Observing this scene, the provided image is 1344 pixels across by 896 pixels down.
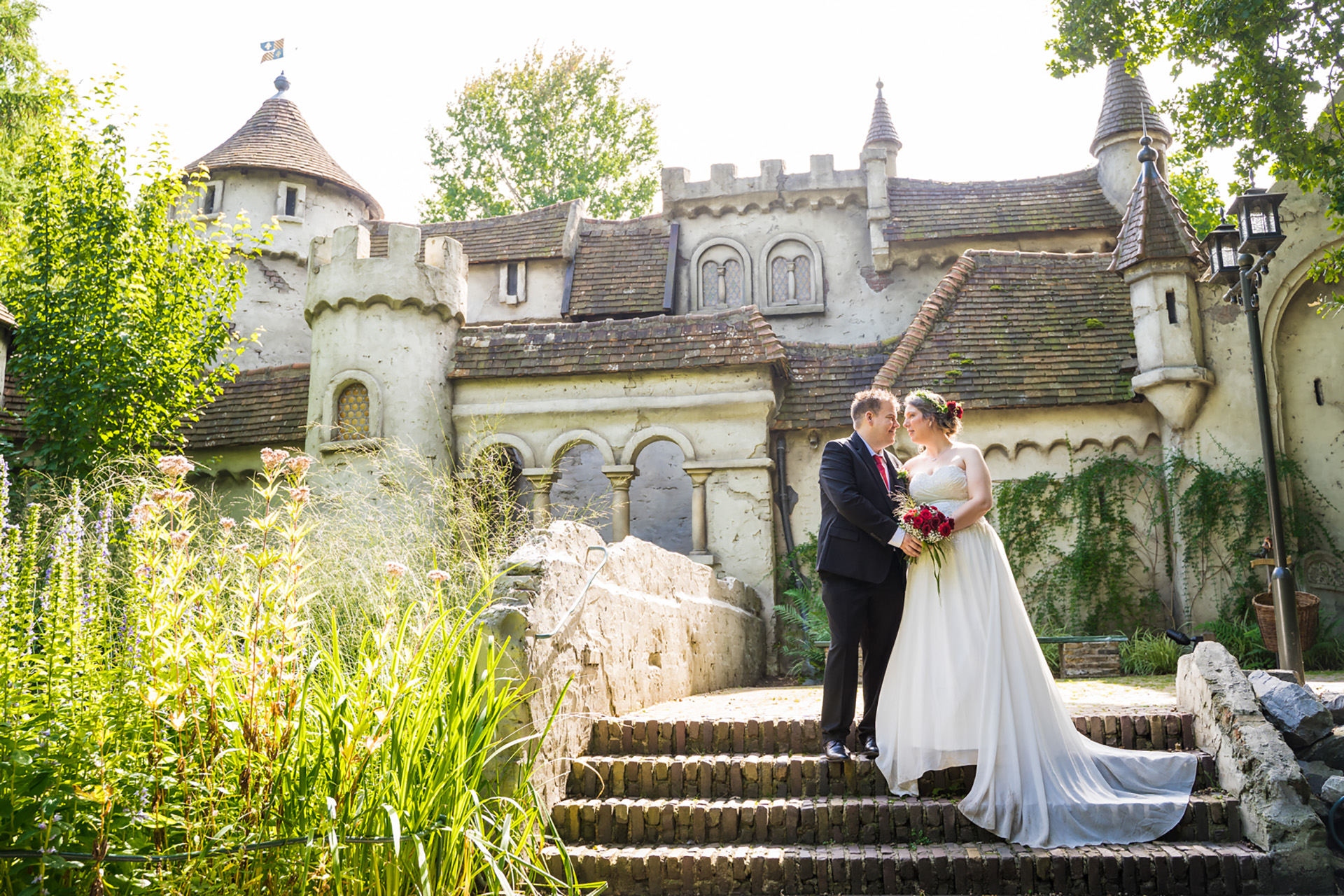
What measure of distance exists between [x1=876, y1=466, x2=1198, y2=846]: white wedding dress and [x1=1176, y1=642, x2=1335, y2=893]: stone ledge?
23cm

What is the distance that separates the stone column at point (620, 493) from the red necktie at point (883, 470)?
25.3 ft

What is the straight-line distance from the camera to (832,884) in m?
4.09

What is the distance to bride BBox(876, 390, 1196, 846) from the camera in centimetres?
421

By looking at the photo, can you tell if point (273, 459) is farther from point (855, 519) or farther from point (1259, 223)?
point (1259, 223)

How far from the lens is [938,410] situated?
505cm

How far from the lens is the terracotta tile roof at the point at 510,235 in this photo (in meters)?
18.8

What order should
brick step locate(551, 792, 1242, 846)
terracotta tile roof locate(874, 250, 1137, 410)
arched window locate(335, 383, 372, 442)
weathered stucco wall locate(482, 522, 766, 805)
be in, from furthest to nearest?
arched window locate(335, 383, 372, 442) < terracotta tile roof locate(874, 250, 1137, 410) < weathered stucco wall locate(482, 522, 766, 805) < brick step locate(551, 792, 1242, 846)

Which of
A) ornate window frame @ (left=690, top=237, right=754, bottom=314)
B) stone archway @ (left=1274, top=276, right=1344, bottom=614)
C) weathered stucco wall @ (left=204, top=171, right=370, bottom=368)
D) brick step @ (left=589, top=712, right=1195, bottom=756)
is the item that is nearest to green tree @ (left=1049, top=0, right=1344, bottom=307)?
stone archway @ (left=1274, top=276, right=1344, bottom=614)

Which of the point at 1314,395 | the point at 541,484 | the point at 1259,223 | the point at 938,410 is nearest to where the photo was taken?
the point at 938,410

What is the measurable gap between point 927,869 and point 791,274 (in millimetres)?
15787

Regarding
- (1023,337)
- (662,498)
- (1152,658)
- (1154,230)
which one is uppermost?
(1154,230)

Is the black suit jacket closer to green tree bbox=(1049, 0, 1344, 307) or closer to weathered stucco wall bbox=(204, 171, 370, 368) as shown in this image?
green tree bbox=(1049, 0, 1344, 307)

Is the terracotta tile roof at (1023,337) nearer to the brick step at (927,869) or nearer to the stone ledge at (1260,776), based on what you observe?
the stone ledge at (1260,776)

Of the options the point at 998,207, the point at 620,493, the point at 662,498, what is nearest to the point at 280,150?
the point at 662,498
